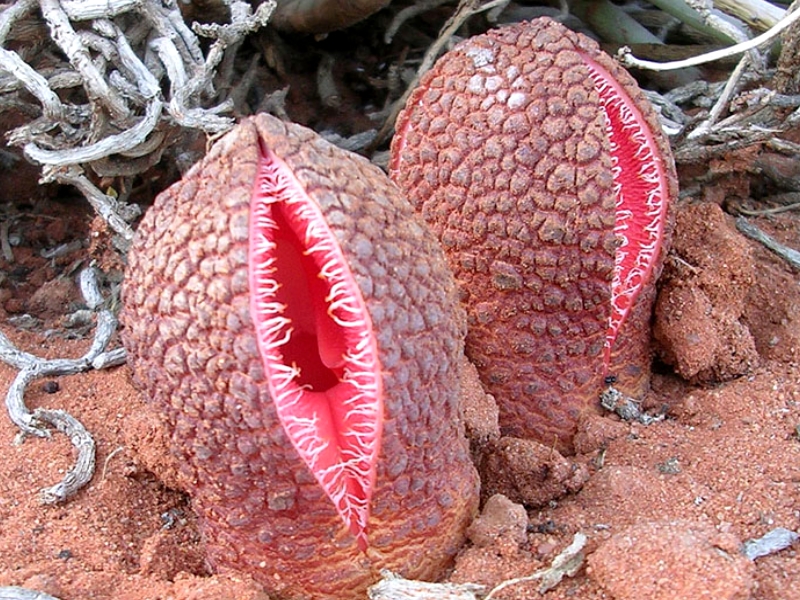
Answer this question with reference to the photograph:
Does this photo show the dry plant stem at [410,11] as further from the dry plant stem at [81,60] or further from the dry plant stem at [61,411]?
the dry plant stem at [61,411]

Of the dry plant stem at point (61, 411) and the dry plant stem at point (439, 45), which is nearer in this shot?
the dry plant stem at point (61, 411)

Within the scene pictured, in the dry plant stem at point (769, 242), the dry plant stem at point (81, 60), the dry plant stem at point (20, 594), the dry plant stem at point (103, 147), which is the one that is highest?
the dry plant stem at point (81, 60)

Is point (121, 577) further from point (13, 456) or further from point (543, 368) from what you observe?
point (543, 368)

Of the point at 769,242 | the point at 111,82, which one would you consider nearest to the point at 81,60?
the point at 111,82

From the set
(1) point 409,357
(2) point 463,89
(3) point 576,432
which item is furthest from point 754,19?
(1) point 409,357

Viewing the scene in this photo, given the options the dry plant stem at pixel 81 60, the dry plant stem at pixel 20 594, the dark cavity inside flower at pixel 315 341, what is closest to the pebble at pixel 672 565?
the dark cavity inside flower at pixel 315 341

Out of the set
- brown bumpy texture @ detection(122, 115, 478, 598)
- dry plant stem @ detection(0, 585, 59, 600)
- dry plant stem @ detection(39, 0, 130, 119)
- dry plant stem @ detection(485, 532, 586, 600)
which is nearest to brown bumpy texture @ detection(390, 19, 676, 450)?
brown bumpy texture @ detection(122, 115, 478, 598)

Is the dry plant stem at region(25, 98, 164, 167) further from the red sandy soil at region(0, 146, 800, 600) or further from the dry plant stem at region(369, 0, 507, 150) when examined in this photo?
the dry plant stem at region(369, 0, 507, 150)
